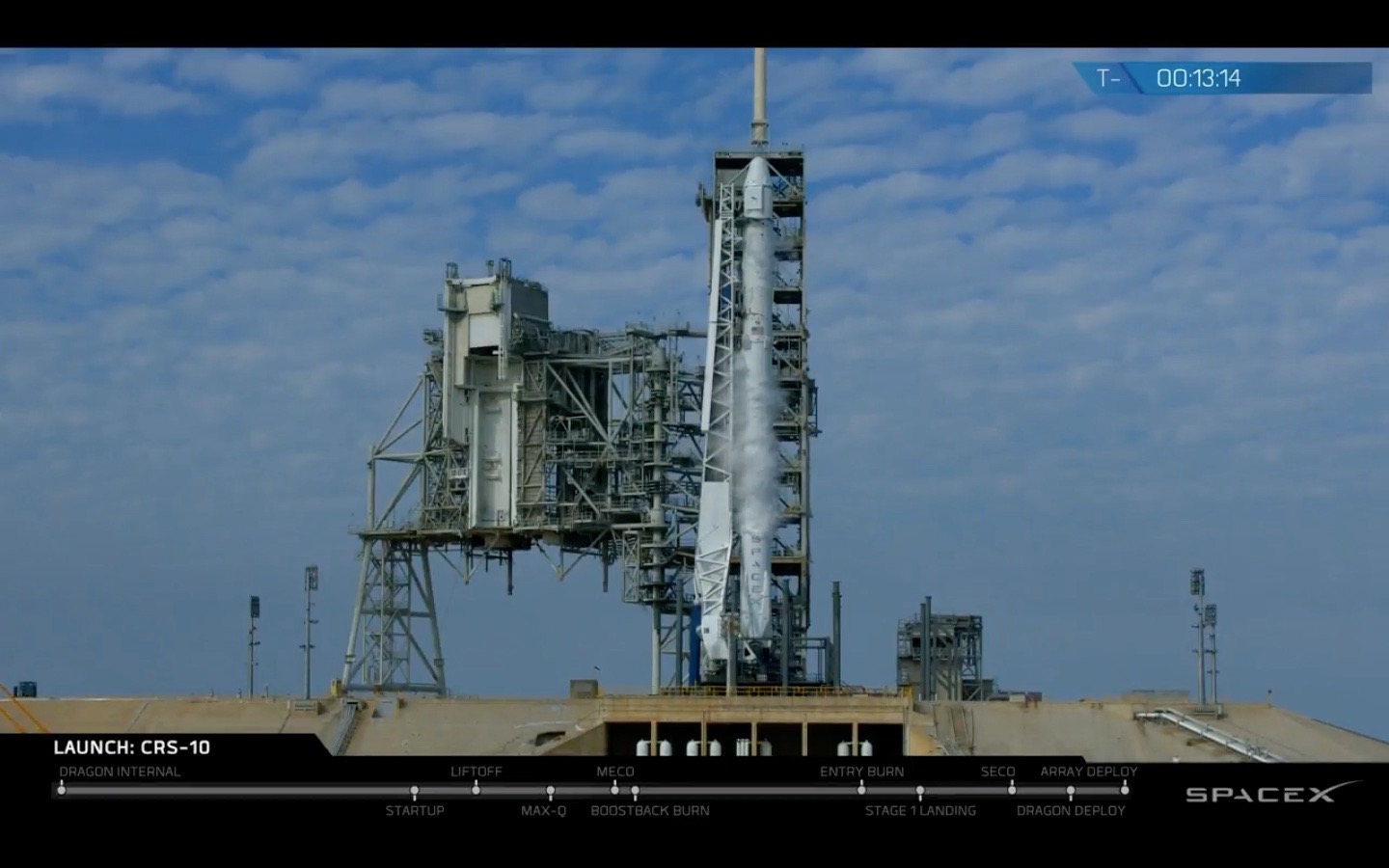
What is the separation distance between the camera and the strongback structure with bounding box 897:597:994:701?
7962 cm

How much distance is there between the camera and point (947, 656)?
8025 cm

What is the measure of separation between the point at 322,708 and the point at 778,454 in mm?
20344

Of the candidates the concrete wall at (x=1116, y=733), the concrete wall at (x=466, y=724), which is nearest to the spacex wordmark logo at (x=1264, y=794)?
the concrete wall at (x=1116, y=733)

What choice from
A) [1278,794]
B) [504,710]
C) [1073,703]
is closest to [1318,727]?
[1073,703]

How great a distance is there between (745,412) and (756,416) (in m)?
0.57

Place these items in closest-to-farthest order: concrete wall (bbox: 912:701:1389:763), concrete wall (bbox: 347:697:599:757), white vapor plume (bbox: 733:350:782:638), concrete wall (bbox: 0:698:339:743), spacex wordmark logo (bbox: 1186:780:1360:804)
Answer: spacex wordmark logo (bbox: 1186:780:1360:804)
concrete wall (bbox: 912:701:1389:763)
concrete wall (bbox: 347:697:599:757)
concrete wall (bbox: 0:698:339:743)
white vapor plume (bbox: 733:350:782:638)

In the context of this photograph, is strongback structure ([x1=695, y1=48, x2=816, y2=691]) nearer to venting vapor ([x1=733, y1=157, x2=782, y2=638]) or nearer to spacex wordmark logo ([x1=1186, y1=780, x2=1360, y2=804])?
venting vapor ([x1=733, y1=157, x2=782, y2=638])

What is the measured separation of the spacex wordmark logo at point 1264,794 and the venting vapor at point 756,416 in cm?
5729

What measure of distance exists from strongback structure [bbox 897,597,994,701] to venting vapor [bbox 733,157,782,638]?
7.43 m

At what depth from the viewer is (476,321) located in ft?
287

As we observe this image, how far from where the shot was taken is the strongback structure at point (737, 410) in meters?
75.9

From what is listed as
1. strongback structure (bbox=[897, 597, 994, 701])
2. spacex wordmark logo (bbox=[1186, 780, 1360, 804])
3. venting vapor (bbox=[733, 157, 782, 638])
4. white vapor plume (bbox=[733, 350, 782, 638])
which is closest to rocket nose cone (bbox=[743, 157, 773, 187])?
venting vapor (bbox=[733, 157, 782, 638])
